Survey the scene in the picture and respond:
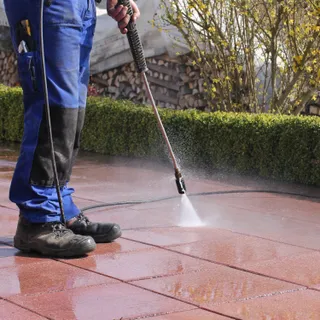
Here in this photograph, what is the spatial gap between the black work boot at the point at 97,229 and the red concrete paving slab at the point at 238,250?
0.33m

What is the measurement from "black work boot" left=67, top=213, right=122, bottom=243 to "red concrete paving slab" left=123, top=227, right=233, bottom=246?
0.63 feet

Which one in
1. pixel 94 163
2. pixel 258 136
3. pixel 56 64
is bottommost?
pixel 94 163

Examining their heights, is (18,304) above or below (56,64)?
below

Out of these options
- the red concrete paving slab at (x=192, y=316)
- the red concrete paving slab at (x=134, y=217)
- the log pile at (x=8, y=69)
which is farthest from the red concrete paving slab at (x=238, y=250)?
the log pile at (x=8, y=69)

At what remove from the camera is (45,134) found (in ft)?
13.6

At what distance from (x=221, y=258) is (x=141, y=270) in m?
0.49

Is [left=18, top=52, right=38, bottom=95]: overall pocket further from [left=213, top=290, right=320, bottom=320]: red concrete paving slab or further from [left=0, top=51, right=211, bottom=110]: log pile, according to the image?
[left=0, top=51, right=211, bottom=110]: log pile

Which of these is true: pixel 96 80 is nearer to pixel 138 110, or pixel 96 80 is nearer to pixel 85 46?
pixel 138 110

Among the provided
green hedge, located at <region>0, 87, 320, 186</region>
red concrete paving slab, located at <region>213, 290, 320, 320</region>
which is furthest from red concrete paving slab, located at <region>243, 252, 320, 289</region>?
green hedge, located at <region>0, 87, 320, 186</region>

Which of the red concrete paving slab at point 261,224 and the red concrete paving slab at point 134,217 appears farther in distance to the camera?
the red concrete paving slab at point 134,217

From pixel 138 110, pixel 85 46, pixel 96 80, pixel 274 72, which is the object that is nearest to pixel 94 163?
pixel 138 110

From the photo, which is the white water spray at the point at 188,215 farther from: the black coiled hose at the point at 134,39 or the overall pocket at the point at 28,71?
the overall pocket at the point at 28,71

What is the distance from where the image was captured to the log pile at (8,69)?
14664 mm

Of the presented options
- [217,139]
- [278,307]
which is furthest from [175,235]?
[217,139]
